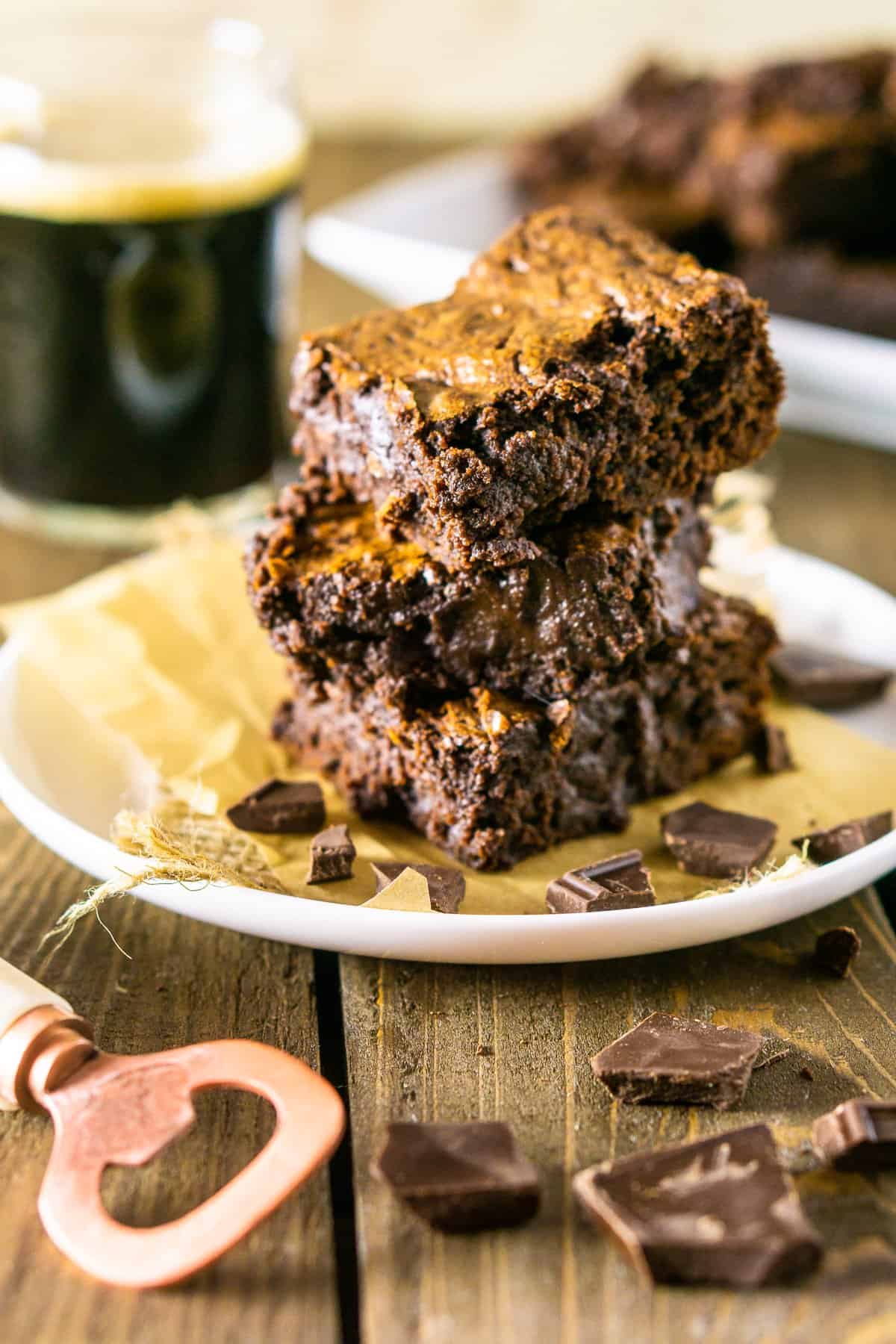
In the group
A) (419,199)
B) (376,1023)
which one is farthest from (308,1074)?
(419,199)

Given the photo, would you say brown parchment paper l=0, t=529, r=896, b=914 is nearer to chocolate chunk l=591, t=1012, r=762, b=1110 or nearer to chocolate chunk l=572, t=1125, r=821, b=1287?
chocolate chunk l=591, t=1012, r=762, b=1110

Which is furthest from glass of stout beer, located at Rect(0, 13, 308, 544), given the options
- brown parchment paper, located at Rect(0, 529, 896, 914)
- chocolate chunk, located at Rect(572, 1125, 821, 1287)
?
chocolate chunk, located at Rect(572, 1125, 821, 1287)

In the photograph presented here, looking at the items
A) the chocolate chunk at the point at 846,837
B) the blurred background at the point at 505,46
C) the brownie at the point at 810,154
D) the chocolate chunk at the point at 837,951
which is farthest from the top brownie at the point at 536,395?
the blurred background at the point at 505,46

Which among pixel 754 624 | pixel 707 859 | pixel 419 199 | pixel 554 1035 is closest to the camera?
pixel 554 1035

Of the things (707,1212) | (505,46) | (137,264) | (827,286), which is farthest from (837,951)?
(505,46)

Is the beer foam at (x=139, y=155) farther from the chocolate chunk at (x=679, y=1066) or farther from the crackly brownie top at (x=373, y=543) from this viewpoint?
the chocolate chunk at (x=679, y=1066)

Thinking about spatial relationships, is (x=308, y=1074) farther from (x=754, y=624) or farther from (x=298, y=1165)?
(x=754, y=624)
